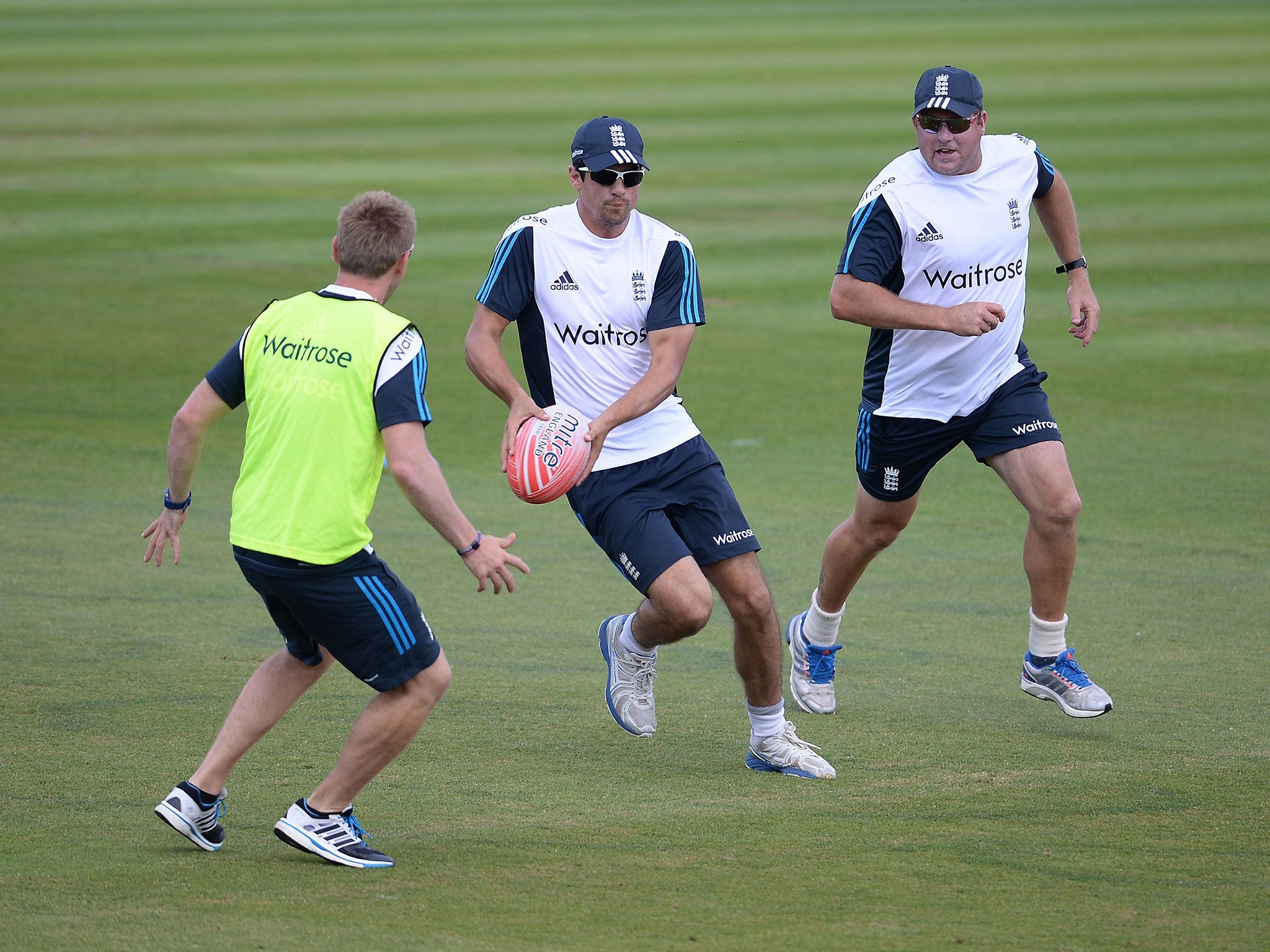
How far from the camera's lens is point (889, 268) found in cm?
660

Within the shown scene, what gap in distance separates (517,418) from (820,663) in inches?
72.4

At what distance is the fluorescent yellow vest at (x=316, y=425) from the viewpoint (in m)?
4.76

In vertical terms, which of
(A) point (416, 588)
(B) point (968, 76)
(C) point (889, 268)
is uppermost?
(B) point (968, 76)

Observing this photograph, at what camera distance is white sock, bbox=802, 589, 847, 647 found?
23.0ft

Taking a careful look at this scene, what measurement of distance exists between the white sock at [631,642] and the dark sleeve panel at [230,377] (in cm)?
202

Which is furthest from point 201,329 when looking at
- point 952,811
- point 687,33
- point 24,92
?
point 687,33

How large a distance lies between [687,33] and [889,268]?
107ft

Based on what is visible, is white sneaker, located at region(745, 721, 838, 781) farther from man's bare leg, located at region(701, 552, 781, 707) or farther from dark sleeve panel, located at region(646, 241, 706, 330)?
dark sleeve panel, located at region(646, 241, 706, 330)

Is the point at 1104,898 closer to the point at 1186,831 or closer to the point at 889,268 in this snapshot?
the point at 1186,831

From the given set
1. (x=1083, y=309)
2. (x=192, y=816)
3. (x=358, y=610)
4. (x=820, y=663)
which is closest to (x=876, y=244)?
(x=1083, y=309)

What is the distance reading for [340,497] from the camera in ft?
15.8

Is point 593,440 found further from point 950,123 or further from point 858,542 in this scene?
point 950,123

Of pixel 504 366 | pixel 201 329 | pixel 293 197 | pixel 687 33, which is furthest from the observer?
pixel 687 33

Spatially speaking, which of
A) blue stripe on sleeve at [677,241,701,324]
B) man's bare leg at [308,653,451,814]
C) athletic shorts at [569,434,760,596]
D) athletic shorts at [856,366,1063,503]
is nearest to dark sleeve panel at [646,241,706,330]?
blue stripe on sleeve at [677,241,701,324]
